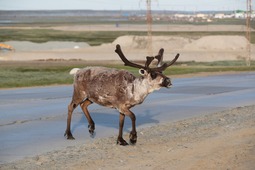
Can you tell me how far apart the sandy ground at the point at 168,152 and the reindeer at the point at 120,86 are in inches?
30.7

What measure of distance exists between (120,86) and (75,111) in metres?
7.62

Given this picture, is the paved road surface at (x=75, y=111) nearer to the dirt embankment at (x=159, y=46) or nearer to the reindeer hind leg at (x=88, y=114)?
the reindeer hind leg at (x=88, y=114)

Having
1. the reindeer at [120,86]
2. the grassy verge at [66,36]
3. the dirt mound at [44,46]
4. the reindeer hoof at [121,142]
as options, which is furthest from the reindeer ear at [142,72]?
the grassy verge at [66,36]

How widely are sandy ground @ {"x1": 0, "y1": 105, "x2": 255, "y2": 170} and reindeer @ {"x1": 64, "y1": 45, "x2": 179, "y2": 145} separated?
0.78 metres

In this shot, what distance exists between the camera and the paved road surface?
16109 millimetres

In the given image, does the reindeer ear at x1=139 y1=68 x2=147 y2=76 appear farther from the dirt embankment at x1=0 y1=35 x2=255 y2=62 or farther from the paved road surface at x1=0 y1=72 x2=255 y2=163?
the dirt embankment at x1=0 y1=35 x2=255 y2=62

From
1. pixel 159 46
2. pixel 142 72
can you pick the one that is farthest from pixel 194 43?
pixel 142 72

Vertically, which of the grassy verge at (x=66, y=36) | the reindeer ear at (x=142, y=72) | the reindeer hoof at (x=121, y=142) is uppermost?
the reindeer ear at (x=142, y=72)

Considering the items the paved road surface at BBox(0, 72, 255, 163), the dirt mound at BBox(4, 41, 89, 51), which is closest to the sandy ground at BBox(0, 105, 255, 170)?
the paved road surface at BBox(0, 72, 255, 163)

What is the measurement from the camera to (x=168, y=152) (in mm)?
14312

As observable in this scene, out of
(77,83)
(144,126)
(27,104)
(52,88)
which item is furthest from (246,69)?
(77,83)

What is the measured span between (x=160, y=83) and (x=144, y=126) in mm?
4228

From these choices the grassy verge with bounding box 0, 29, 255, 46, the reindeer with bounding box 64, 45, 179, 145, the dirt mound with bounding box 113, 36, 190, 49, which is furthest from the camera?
the grassy verge with bounding box 0, 29, 255, 46

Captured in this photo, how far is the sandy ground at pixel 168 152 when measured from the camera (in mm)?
12891
